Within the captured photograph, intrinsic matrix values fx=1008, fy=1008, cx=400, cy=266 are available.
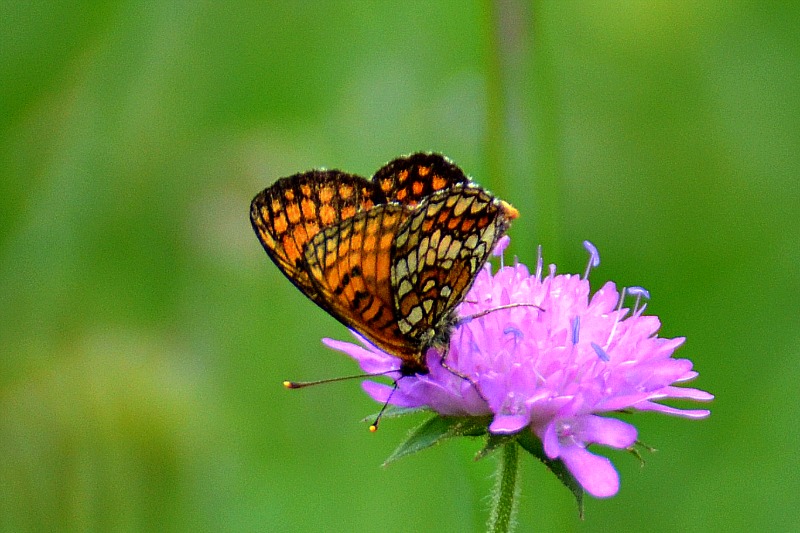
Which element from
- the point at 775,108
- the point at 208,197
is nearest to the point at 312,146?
the point at 208,197

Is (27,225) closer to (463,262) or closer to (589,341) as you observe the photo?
(463,262)

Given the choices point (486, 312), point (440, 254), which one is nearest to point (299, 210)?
point (440, 254)

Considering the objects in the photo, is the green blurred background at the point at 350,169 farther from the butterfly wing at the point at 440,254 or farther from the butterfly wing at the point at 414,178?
the butterfly wing at the point at 440,254

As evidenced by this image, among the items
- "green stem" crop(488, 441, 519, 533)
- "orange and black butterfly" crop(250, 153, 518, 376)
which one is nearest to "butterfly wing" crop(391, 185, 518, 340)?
"orange and black butterfly" crop(250, 153, 518, 376)

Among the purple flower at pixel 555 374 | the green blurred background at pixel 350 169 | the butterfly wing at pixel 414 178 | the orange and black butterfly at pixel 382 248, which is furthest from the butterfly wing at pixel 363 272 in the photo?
the green blurred background at pixel 350 169

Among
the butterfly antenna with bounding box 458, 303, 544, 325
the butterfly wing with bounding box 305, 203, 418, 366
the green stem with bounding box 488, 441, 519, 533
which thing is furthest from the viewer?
the butterfly antenna with bounding box 458, 303, 544, 325

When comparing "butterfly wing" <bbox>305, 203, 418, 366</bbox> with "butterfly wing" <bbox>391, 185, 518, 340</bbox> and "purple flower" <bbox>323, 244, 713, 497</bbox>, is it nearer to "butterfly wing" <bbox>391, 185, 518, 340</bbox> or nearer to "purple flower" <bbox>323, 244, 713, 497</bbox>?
"butterfly wing" <bbox>391, 185, 518, 340</bbox>
